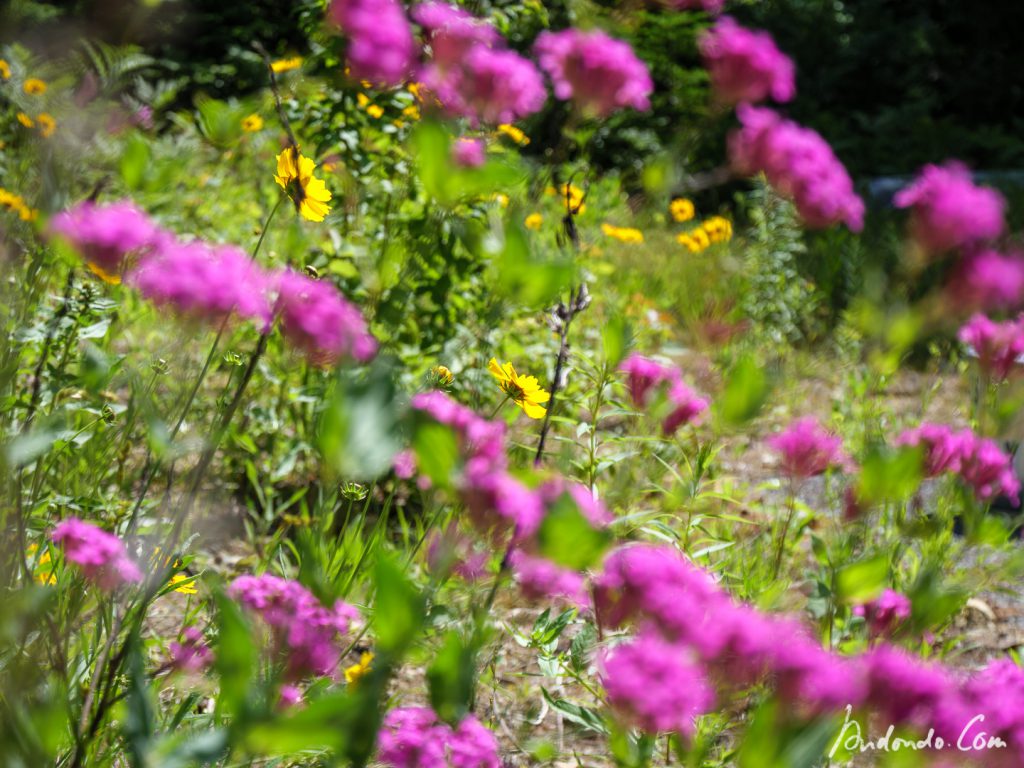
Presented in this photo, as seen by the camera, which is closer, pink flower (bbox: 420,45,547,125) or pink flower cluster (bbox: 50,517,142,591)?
pink flower (bbox: 420,45,547,125)

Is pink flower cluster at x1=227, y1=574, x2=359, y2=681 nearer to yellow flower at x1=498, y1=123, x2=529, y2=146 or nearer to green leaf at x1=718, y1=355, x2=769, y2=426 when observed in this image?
green leaf at x1=718, y1=355, x2=769, y2=426

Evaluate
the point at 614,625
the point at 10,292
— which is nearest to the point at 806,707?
the point at 614,625

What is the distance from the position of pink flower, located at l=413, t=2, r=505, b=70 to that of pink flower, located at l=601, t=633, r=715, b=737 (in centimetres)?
51

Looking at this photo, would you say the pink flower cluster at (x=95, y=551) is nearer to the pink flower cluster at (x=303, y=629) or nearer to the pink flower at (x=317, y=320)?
the pink flower cluster at (x=303, y=629)

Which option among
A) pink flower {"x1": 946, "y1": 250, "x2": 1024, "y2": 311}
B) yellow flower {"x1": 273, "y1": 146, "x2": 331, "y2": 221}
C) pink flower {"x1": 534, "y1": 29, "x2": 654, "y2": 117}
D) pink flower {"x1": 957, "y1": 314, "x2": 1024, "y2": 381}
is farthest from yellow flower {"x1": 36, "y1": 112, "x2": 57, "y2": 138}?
pink flower {"x1": 957, "y1": 314, "x2": 1024, "y2": 381}

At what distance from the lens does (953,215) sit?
1.02 m

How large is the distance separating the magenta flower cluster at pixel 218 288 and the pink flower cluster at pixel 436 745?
31 centimetres

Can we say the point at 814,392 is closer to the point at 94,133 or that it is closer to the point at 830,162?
the point at 830,162

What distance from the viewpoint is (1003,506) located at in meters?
2.81

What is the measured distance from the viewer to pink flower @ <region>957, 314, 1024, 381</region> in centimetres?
122

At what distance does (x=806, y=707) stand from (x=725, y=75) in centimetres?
63

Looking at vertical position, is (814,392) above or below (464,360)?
below

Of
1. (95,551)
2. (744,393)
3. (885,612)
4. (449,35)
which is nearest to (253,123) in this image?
(95,551)

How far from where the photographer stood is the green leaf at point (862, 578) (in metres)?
0.84
